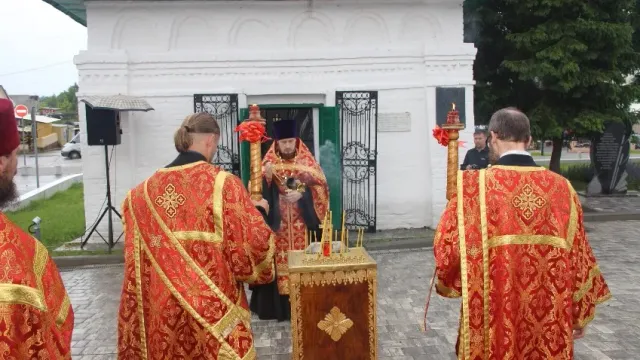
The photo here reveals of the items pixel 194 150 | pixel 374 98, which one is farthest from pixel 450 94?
pixel 194 150

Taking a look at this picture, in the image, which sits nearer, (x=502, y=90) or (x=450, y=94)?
(x=450, y=94)

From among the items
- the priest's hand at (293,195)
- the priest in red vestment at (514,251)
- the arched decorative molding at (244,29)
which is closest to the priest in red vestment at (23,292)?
the priest in red vestment at (514,251)

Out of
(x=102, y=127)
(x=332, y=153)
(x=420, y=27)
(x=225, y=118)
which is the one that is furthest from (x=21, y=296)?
(x=420, y=27)

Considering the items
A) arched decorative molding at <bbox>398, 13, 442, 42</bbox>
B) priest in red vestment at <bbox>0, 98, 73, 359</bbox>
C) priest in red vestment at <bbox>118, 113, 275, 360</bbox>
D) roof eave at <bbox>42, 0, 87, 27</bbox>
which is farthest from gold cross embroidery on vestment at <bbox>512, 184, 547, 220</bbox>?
roof eave at <bbox>42, 0, 87, 27</bbox>

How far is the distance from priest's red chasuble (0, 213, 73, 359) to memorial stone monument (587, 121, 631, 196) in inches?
529

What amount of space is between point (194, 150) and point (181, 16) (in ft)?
21.7

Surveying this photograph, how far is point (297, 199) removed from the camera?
17.7 ft

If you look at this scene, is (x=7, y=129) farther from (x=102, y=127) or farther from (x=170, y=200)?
(x=102, y=127)

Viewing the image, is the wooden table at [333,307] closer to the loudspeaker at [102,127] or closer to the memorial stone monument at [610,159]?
the loudspeaker at [102,127]

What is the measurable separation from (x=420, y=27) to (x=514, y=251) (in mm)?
7172

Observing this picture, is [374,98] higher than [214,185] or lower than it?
higher

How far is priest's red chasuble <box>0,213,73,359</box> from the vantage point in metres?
1.68

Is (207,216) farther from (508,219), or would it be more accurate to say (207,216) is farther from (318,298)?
(508,219)

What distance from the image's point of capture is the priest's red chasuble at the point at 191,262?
2.93 m
